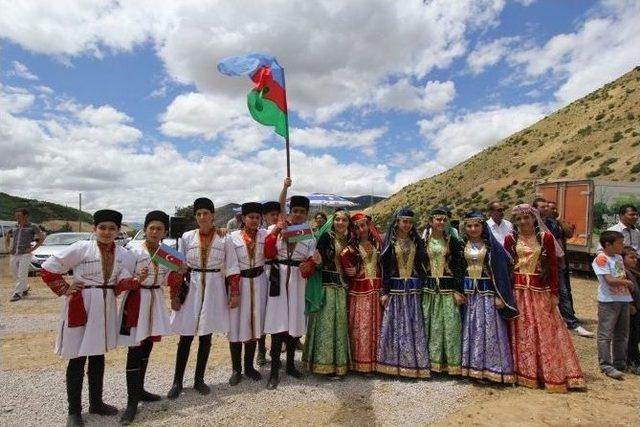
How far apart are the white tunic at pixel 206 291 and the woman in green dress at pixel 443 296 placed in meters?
2.17

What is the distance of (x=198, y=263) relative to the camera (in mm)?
Answer: 4879

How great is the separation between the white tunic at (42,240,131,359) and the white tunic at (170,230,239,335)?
69 cm

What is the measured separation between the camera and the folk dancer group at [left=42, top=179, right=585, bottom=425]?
4879 mm

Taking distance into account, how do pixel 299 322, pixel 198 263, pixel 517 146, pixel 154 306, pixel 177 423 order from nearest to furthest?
pixel 177 423 → pixel 154 306 → pixel 198 263 → pixel 299 322 → pixel 517 146

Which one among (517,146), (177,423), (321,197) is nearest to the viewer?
(177,423)

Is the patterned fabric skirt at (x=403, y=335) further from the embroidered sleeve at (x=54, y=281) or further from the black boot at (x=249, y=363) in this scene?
the embroidered sleeve at (x=54, y=281)

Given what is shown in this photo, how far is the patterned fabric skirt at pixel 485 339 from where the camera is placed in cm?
501

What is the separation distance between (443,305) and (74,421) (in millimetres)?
3726

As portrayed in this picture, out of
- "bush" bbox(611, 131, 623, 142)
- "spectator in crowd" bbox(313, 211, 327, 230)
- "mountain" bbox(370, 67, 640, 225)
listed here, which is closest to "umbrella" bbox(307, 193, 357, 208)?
"spectator in crowd" bbox(313, 211, 327, 230)

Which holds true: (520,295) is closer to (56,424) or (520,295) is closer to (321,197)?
(56,424)

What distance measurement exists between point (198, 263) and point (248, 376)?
4.84ft

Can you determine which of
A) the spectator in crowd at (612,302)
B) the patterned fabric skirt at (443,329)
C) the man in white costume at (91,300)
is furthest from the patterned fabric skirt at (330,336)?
the spectator in crowd at (612,302)

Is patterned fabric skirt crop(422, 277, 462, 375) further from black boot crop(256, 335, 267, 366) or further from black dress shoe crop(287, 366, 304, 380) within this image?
black boot crop(256, 335, 267, 366)

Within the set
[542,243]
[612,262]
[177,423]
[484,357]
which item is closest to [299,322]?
[177,423]
